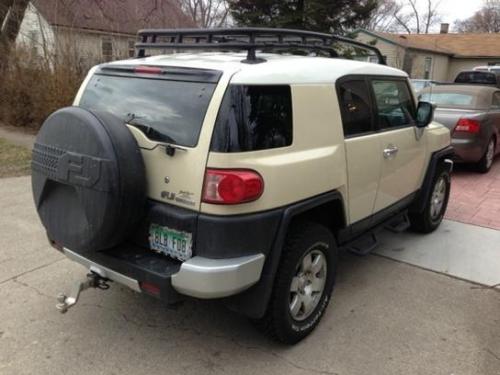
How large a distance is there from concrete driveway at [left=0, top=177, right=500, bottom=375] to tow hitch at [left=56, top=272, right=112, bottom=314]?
338 millimetres

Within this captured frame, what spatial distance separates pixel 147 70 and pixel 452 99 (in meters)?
7.11

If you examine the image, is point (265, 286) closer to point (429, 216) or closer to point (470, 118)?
point (429, 216)

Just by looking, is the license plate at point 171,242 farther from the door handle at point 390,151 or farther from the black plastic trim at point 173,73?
the door handle at point 390,151

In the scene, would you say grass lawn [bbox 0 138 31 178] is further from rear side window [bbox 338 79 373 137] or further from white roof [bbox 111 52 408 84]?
rear side window [bbox 338 79 373 137]

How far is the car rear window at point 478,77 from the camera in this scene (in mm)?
19500

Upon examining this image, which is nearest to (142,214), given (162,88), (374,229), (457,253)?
(162,88)

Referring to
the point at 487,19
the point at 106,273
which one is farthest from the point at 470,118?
the point at 487,19

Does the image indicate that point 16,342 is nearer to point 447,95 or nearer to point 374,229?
point 374,229

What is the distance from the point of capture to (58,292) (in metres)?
3.77

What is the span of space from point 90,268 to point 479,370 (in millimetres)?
2504

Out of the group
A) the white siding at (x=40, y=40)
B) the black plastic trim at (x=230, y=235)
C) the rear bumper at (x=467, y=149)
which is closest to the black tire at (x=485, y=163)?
the rear bumper at (x=467, y=149)

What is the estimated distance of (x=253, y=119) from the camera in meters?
2.69

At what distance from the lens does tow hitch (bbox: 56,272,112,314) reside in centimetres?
292

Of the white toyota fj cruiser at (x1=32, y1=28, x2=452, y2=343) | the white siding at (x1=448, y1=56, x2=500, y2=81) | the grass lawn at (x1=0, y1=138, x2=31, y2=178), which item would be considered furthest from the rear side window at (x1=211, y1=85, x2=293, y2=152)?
the white siding at (x1=448, y1=56, x2=500, y2=81)
